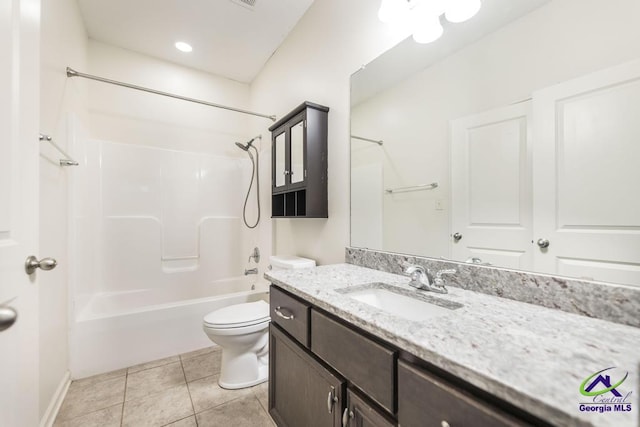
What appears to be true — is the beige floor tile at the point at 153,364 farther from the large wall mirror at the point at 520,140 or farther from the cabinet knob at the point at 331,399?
the large wall mirror at the point at 520,140

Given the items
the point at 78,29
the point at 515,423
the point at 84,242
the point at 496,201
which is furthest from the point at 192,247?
the point at 515,423

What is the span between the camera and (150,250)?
102 inches

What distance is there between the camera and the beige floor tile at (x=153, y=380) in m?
1.70

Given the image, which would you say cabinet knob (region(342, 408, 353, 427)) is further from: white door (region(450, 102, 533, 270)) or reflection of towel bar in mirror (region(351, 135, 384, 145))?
reflection of towel bar in mirror (region(351, 135, 384, 145))

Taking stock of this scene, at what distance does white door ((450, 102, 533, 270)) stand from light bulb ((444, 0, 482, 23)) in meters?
0.41

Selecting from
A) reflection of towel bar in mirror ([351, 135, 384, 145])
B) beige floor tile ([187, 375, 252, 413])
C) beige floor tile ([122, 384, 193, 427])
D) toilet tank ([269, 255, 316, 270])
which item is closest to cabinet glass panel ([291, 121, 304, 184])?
reflection of towel bar in mirror ([351, 135, 384, 145])

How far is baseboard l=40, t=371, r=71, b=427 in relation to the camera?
54.5 inches

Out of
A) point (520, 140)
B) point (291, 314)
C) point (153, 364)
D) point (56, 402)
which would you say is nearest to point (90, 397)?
point (56, 402)

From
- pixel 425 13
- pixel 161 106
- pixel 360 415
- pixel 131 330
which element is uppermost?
pixel 161 106

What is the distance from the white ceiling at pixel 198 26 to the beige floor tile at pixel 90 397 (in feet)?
8.75

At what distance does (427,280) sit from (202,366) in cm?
180

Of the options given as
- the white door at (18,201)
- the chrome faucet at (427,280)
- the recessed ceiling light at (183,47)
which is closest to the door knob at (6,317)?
the white door at (18,201)

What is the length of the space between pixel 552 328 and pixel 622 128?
0.56m

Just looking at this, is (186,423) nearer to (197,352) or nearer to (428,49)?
(197,352)
